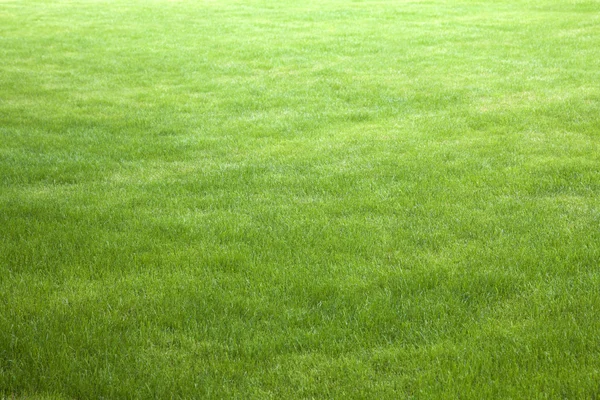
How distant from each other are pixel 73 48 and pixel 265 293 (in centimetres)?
1773

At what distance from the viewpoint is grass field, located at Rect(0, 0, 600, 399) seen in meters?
4.71

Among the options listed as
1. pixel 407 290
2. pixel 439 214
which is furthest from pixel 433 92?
pixel 407 290

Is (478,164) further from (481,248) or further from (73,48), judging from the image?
(73,48)

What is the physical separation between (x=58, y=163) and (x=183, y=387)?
20.9ft

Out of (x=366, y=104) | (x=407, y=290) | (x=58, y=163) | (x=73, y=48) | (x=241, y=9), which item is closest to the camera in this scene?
(x=407, y=290)

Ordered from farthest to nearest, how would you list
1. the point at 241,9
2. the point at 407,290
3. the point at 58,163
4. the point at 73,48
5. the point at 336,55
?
the point at 241,9, the point at 73,48, the point at 336,55, the point at 58,163, the point at 407,290

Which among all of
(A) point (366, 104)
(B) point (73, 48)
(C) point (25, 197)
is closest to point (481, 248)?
(C) point (25, 197)

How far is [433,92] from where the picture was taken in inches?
540

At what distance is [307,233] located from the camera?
7.02m

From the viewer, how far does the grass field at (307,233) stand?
Answer: 4.71 metres

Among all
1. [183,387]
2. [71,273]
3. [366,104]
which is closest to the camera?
[183,387]

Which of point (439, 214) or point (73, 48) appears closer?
point (439, 214)

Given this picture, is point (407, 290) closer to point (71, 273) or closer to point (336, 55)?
point (71, 273)

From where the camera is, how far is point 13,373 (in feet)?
15.4
